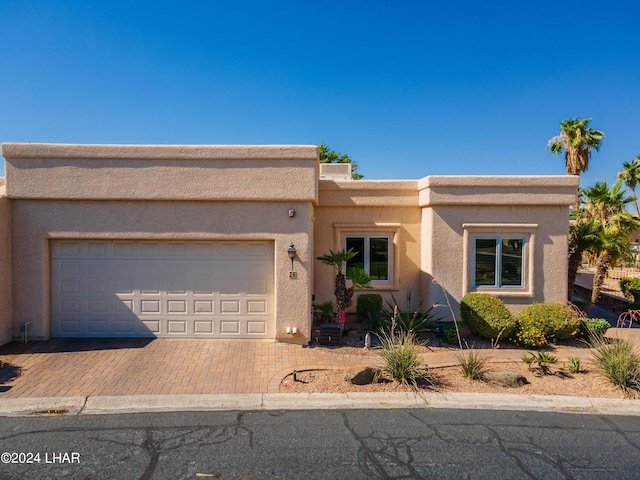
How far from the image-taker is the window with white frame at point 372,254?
451 inches

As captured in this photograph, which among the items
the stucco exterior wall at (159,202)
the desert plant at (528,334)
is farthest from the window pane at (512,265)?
the stucco exterior wall at (159,202)

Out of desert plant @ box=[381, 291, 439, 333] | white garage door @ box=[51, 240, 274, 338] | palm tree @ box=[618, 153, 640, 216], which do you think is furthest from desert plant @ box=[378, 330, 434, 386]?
palm tree @ box=[618, 153, 640, 216]

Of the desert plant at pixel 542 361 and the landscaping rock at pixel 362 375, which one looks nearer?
the landscaping rock at pixel 362 375

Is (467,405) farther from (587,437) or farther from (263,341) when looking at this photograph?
(263,341)

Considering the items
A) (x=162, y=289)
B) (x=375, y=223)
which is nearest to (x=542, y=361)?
(x=375, y=223)

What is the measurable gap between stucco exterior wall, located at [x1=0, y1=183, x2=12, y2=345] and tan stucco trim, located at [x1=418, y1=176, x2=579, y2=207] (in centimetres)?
1029

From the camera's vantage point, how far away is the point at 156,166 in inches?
356

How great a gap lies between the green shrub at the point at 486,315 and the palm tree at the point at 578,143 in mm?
19900

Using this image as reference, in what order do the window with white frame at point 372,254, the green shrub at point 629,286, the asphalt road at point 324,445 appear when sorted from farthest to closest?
1. the green shrub at point 629,286
2. the window with white frame at point 372,254
3. the asphalt road at point 324,445

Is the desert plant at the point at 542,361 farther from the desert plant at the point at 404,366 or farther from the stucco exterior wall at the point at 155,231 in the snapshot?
the stucco exterior wall at the point at 155,231

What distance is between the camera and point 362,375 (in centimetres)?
678

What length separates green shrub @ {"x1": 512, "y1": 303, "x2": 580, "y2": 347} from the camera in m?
9.26

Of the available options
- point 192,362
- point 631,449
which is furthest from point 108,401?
point 631,449

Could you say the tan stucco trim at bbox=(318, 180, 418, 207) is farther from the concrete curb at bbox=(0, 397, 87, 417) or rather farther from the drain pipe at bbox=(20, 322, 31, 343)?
the drain pipe at bbox=(20, 322, 31, 343)
